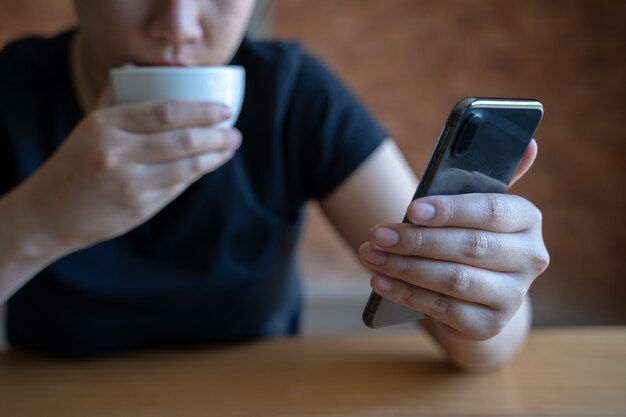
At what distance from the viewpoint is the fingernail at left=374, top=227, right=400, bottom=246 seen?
47cm

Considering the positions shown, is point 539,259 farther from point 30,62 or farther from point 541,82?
point 541,82

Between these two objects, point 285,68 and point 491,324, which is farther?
point 285,68

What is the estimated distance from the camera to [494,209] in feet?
1.60

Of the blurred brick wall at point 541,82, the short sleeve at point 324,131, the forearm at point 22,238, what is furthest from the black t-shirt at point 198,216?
the blurred brick wall at point 541,82

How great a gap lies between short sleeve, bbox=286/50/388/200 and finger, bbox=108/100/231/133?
0.26 metres

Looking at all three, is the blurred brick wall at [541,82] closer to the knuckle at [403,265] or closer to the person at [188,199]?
the person at [188,199]

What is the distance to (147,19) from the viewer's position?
0.63m

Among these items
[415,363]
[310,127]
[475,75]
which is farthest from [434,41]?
[415,363]

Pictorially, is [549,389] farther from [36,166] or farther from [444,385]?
[36,166]

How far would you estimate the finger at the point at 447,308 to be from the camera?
50 cm

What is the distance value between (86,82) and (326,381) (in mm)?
486

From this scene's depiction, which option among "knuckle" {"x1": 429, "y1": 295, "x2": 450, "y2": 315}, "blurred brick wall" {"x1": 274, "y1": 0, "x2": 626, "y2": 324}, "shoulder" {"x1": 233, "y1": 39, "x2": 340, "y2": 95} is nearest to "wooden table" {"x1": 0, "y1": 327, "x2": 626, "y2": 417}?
"knuckle" {"x1": 429, "y1": 295, "x2": 450, "y2": 315}

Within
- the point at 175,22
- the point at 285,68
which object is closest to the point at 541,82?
the point at 285,68

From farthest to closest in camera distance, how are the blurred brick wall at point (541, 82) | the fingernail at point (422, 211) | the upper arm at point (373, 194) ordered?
the blurred brick wall at point (541, 82) → the upper arm at point (373, 194) → the fingernail at point (422, 211)
